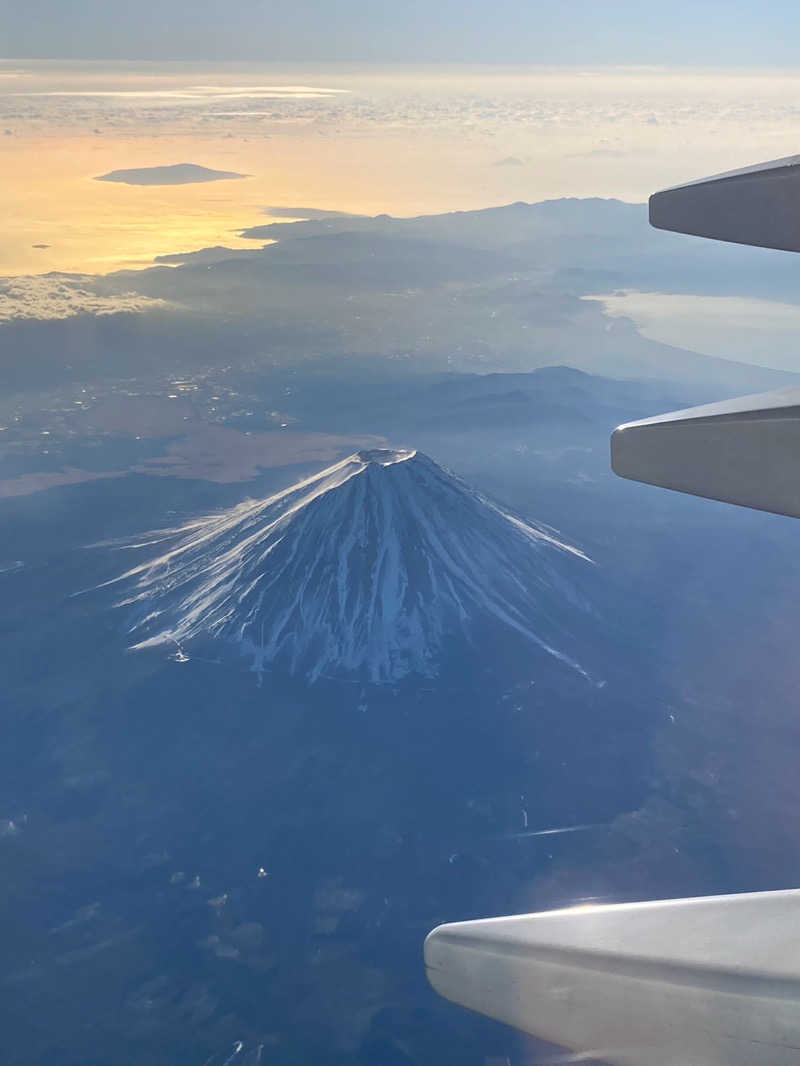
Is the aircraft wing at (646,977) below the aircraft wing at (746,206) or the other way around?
below

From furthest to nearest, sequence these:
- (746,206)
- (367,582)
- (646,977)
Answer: (367,582) < (746,206) < (646,977)

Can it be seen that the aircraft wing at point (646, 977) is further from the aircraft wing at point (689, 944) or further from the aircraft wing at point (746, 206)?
the aircraft wing at point (746, 206)

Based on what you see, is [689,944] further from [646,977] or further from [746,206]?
[746,206]

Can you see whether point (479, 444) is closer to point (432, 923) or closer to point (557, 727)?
point (557, 727)

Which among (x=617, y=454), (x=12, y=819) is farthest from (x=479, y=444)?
(x=617, y=454)

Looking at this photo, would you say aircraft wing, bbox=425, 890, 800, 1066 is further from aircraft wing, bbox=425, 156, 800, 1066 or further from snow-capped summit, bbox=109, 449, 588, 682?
snow-capped summit, bbox=109, 449, 588, 682

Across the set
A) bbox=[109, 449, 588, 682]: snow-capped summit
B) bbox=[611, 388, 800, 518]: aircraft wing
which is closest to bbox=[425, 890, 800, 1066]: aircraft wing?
bbox=[611, 388, 800, 518]: aircraft wing

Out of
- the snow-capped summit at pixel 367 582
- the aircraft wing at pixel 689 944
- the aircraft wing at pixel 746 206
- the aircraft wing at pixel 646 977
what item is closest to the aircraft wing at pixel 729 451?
the aircraft wing at pixel 689 944

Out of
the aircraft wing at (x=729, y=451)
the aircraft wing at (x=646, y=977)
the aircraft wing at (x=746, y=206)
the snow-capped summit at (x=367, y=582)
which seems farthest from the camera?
the snow-capped summit at (x=367, y=582)

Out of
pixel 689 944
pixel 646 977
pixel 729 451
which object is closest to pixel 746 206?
pixel 729 451
